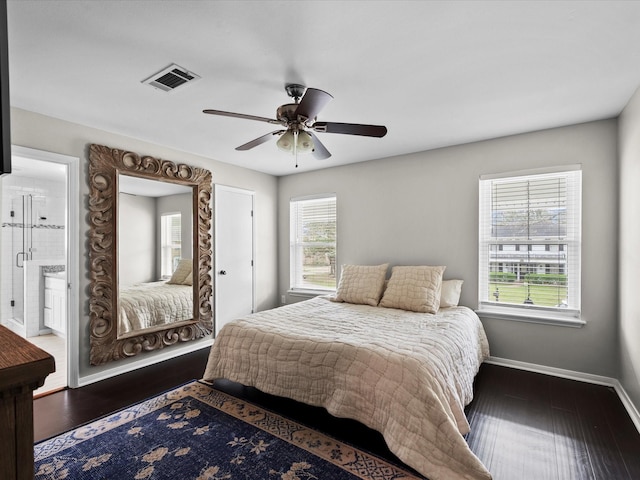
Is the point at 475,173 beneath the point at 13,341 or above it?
above

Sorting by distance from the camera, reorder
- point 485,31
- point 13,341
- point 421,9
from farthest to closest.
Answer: point 485,31 → point 421,9 → point 13,341

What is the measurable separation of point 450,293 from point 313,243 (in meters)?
2.18

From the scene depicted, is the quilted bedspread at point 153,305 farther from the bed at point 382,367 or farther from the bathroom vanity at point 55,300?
the bathroom vanity at point 55,300

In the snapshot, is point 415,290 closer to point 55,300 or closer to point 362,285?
point 362,285

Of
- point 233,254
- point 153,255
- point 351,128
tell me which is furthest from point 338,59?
point 233,254

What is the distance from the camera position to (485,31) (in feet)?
6.02

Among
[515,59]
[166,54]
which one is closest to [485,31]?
[515,59]

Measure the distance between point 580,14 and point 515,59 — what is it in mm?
422

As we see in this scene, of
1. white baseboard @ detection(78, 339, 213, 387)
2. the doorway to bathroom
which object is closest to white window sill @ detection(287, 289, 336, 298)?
white baseboard @ detection(78, 339, 213, 387)

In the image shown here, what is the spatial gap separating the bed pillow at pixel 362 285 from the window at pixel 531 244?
3.59 feet

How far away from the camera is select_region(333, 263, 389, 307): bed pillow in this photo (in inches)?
152

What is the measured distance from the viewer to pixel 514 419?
247 cm

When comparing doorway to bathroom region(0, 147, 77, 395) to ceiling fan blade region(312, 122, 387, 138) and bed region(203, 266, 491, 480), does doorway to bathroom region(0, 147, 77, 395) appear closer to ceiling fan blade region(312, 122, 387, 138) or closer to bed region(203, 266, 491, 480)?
bed region(203, 266, 491, 480)

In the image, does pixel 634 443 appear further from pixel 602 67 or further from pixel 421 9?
pixel 421 9
